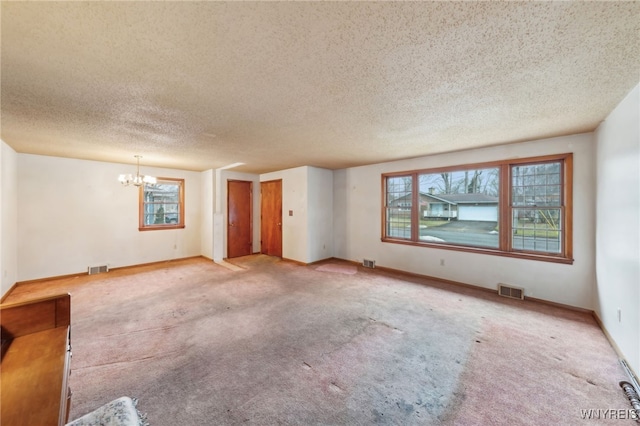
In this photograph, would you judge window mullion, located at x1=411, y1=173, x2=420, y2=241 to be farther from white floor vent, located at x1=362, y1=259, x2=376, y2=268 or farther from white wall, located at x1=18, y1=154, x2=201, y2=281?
white wall, located at x1=18, y1=154, x2=201, y2=281

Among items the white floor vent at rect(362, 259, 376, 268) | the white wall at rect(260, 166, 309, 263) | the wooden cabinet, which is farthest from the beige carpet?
the white wall at rect(260, 166, 309, 263)

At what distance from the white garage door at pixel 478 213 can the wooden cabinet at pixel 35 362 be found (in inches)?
204

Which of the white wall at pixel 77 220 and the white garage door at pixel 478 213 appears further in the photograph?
the white wall at pixel 77 220

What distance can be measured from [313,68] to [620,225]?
10.8 ft

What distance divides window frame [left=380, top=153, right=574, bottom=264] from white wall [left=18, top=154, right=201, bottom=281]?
5991 millimetres

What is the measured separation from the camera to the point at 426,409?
5.68 ft

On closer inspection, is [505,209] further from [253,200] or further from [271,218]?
[253,200]

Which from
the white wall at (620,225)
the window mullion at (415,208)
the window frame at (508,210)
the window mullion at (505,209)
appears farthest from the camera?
the window mullion at (415,208)

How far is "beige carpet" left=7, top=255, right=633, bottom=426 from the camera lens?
1.73 metres

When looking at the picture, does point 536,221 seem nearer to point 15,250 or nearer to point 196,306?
point 196,306

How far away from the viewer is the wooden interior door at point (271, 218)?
676 centimetres

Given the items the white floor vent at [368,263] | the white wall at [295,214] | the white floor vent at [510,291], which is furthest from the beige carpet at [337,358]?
the white wall at [295,214]

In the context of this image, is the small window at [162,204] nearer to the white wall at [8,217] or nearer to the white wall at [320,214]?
the white wall at [8,217]

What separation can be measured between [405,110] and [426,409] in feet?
8.64
